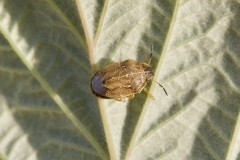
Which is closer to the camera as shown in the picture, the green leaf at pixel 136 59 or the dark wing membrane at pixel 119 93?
the green leaf at pixel 136 59

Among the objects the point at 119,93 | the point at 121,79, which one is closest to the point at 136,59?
the point at 121,79

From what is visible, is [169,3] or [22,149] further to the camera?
[22,149]

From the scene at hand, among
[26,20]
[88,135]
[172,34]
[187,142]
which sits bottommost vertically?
[187,142]

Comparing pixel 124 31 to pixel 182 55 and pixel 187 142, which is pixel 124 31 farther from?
pixel 187 142

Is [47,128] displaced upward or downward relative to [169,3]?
downward

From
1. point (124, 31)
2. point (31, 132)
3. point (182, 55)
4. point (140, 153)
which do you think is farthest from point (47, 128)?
point (182, 55)

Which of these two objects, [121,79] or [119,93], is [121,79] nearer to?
[121,79]
